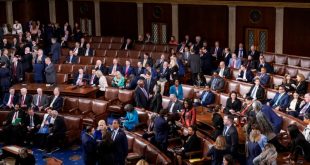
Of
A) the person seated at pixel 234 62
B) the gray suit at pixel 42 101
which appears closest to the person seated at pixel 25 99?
the gray suit at pixel 42 101

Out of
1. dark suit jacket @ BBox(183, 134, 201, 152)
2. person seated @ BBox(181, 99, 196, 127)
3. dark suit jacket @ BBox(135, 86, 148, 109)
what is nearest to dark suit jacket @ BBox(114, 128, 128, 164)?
dark suit jacket @ BBox(183, 134, 201, 152)

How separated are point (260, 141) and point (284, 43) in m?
11.5

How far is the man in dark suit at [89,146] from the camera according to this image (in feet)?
36.0

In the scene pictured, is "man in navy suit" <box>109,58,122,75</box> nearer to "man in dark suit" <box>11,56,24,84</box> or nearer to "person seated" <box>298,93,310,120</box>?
"man in dark suit" <box>11,56,24,84</box>

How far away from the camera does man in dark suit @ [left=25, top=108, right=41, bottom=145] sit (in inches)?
554

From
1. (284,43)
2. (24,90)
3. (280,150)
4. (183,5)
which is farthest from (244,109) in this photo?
(183,5)

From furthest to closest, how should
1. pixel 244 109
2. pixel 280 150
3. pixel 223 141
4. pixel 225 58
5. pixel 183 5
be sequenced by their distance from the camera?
pixel 183 5 → pixel 225 58 → pixel 244 109 → pixel 280 150 → pixel 223 141

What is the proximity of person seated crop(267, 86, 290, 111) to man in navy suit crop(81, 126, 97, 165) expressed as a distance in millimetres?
5387

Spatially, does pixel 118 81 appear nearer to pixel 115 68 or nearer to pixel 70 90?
pixel 70 90

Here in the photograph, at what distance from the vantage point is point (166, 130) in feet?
38.9

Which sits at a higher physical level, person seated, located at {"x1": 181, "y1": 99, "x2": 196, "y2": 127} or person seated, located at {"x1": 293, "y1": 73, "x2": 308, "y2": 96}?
person seated, located at {"x1": 293, "y1": 73, "x2": 308, "y2": 96}

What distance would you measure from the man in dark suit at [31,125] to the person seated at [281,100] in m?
6.43

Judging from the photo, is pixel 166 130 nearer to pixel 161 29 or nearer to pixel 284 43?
pixel 284 43

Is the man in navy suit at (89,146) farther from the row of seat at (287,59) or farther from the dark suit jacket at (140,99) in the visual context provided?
the row of seat at (287,59)
